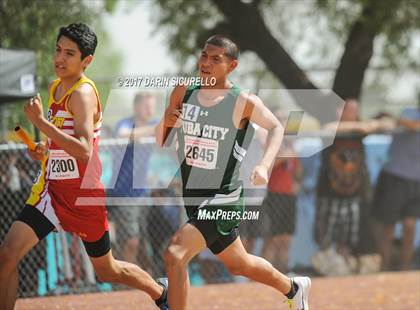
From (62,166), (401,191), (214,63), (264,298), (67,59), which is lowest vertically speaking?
(264,298)

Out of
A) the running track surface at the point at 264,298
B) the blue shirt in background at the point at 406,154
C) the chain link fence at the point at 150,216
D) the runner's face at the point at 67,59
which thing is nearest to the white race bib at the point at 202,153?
the runner's face at the point at 67,59

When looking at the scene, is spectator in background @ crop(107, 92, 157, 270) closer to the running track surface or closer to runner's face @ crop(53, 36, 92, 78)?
the running track surface

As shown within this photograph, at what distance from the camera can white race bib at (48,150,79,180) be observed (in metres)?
6.77

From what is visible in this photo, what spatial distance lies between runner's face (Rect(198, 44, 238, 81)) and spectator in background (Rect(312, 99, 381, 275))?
5.52 metres

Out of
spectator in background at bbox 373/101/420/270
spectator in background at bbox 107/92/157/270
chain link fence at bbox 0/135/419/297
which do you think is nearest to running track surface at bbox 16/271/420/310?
chain link fence at bbox 0/135/419/297

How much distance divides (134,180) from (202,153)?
13.6 feet

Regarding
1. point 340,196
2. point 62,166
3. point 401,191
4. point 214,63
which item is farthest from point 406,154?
point 62,166

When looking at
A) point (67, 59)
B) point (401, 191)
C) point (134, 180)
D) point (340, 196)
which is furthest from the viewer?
point (401, 191)

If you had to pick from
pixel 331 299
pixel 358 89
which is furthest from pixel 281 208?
pixel 358 89

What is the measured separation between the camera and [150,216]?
36.9 feet

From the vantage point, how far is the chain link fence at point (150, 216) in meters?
10.3

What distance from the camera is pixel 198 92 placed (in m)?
6.97

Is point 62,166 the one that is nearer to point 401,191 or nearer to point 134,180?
point 134,180

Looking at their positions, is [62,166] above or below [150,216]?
above
